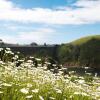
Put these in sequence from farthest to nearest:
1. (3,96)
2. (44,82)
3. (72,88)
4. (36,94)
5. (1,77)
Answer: (72,88) < (44,82) < (1,77) < (36,94) < (3,96)

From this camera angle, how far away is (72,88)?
12.8 metres

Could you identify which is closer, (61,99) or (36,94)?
(36,94)

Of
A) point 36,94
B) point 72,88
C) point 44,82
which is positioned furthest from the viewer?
point 72,88

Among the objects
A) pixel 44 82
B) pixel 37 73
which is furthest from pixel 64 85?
pixel 37 73

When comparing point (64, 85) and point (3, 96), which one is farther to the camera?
point (64, 85)

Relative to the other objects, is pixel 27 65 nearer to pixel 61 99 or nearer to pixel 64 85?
pixel 64 85

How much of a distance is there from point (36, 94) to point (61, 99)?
3.77ft

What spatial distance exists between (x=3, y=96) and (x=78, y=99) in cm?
297

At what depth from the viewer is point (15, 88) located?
1053 centimetres

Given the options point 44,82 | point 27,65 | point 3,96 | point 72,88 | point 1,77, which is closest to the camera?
point 3,96

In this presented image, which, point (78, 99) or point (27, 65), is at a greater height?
point (27, 65)

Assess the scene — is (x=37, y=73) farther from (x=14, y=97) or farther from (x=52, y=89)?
(x=14, y=97)

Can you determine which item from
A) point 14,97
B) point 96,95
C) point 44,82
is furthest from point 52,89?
point 14,97

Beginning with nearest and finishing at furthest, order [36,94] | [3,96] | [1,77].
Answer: [3,96] → [36,94] → [1,77]
